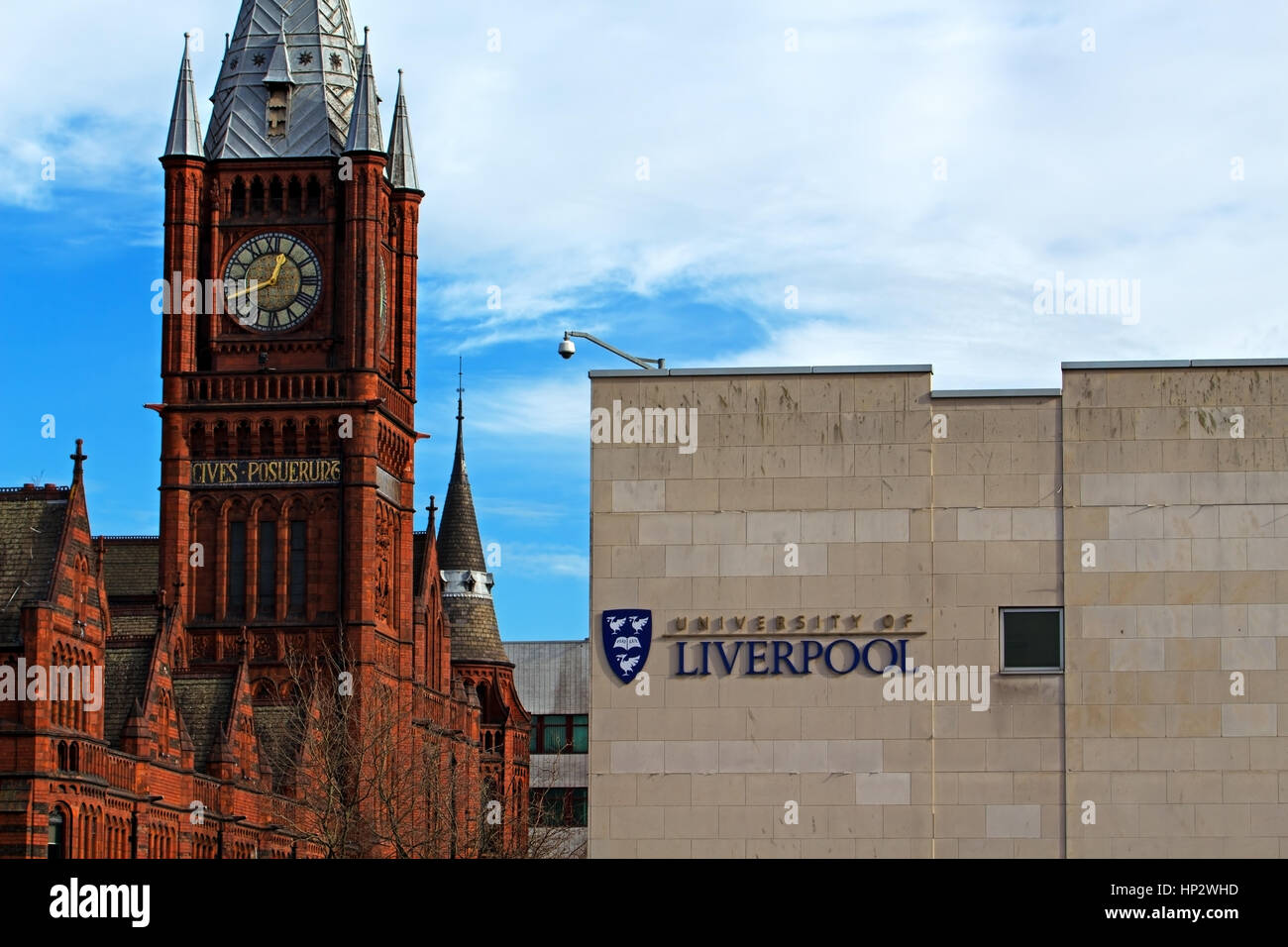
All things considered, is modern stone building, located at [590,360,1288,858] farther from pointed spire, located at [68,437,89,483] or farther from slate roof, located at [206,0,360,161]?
slate roof, located at [206,0,360,161]

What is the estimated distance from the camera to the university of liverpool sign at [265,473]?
359 ft

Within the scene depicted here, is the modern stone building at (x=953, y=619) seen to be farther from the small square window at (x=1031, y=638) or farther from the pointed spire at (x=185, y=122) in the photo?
the pointed spire at (x=185, y=122)

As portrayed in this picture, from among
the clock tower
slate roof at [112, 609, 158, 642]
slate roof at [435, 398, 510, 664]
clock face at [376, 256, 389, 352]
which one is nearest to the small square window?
slate roof at [112, 609, 158, 642]

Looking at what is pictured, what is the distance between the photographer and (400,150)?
118 meters

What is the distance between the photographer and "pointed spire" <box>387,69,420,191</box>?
11794cm

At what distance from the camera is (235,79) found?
114 meters

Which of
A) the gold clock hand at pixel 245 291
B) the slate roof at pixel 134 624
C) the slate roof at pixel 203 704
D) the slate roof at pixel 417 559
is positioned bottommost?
the slate roof at pixel 203 704

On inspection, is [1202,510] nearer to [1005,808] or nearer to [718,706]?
[1005,808]

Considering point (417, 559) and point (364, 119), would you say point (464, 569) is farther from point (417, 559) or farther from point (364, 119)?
point (364, 119)

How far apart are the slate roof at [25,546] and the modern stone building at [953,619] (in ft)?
97.6

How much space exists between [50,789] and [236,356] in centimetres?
4381

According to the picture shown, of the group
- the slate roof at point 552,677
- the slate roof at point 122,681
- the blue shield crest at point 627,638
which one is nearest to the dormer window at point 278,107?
the slate roof at point 122,681

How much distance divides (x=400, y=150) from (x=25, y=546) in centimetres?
5092

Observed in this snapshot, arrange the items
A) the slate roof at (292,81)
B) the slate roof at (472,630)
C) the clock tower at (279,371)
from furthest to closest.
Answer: the slate roof at (472,630) → the slate roof at (292,81) → the clock tower at (279,371)
